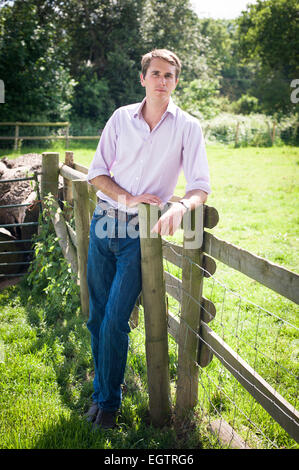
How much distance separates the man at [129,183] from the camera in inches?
90.2

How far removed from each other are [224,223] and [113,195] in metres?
5.00

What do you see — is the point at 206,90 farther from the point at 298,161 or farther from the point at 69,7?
the point at 298,161

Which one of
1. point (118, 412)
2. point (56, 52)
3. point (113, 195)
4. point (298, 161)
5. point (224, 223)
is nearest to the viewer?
point (113, 195)

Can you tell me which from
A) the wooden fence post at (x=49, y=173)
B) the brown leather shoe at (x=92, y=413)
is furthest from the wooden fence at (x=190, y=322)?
the wooden fence post at (x=49, y=173)

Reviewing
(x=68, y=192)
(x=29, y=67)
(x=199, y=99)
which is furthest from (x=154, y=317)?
(x=199, y=99)

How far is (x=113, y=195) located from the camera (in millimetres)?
2377

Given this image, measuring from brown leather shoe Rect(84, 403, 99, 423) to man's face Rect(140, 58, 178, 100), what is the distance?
1.99 meters

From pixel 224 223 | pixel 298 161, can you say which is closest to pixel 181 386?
pixel 224 223

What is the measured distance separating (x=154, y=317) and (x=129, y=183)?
81 centimetres

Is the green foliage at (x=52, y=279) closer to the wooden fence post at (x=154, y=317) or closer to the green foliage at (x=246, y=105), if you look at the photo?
the wooden fence post at (x=154, y=317)

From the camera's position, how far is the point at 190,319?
241 centimetres

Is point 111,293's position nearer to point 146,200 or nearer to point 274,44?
point 146,200

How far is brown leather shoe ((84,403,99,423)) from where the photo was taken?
2589mm
